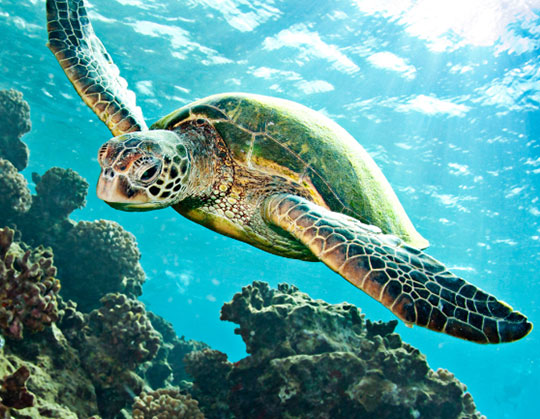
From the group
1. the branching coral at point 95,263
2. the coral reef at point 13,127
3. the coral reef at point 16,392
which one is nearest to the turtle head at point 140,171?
the coral reef at point 16,392

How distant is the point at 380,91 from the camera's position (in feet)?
42.1

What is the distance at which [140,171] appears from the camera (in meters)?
2.28

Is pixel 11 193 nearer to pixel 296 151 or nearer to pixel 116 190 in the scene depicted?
pixel 116 190

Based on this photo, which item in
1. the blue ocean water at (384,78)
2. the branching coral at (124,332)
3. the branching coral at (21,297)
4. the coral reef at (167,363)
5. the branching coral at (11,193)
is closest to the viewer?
the branching coral at (21,297)

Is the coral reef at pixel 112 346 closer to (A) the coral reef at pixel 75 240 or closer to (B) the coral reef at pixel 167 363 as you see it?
(B) the coral reef at pixel 167 363


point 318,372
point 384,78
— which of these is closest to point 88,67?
point 318,372

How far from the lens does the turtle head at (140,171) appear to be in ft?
7.32

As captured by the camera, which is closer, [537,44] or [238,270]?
[537,44]

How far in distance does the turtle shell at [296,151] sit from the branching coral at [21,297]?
8.02 feet

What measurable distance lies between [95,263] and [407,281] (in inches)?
302

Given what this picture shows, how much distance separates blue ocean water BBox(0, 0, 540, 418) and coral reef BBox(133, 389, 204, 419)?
11254 millimetres

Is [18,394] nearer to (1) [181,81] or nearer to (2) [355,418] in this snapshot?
(2) [355,418]

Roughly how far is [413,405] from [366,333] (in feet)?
4.31

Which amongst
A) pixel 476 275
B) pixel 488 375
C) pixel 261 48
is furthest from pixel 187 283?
pixel 488 375
